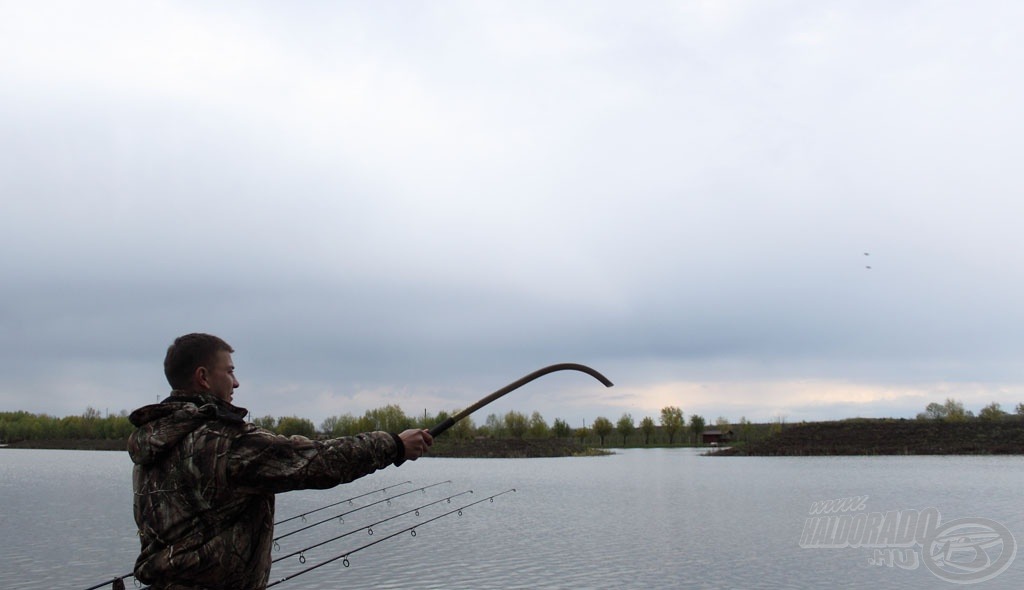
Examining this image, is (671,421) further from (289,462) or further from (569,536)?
(289,462)

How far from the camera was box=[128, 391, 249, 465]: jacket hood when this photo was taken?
3373mm

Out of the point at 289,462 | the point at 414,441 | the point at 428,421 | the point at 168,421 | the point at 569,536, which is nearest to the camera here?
the point at 289,462

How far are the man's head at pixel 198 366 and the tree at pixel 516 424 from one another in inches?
4763

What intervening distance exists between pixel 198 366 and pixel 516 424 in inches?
4851

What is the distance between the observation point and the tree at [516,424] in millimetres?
124250

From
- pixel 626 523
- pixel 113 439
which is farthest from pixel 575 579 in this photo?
pixel 113 439

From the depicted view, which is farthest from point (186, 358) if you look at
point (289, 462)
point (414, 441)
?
point (414, 441)

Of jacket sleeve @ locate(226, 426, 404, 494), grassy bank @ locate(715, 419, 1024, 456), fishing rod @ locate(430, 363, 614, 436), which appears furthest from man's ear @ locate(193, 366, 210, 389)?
grassy bank @ locate(715, 419, 1024, 456)

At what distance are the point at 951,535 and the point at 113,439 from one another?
13371 cm

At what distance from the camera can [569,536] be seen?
21.5m

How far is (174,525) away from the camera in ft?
11.2

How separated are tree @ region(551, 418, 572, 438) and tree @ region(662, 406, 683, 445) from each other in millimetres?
15784

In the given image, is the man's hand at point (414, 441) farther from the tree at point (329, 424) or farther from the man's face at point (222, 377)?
the tree at point (329, 424)

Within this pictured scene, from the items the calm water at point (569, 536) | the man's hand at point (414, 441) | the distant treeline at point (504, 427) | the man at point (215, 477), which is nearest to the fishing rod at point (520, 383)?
the man's hand at point (414, 441)
